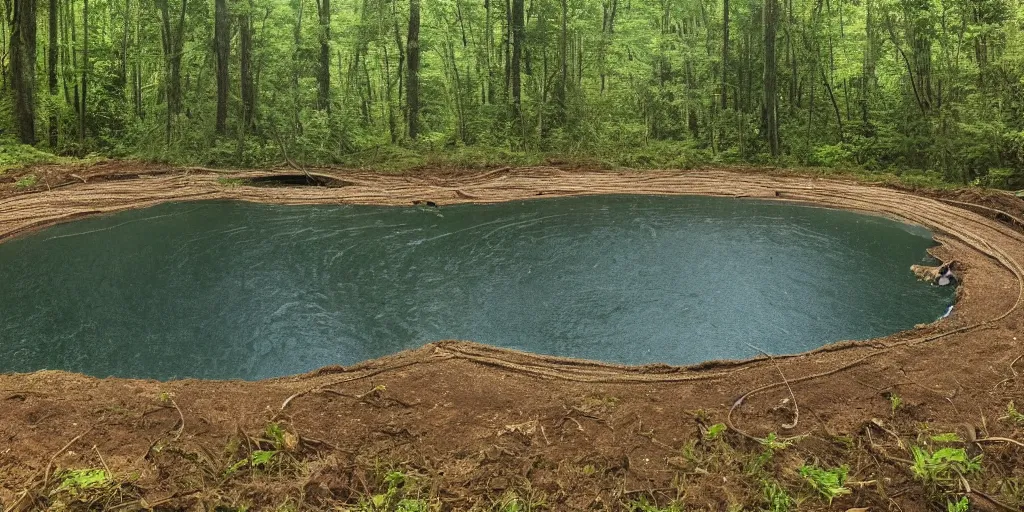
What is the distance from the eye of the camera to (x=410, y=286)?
281 inches

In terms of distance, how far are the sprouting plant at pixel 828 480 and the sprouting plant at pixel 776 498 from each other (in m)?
0.17

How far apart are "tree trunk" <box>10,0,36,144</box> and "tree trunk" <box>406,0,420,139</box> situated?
8228mm

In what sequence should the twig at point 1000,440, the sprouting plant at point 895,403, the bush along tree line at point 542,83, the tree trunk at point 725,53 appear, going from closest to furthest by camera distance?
the twig at point 1000,440 → the sprouting plant at point 895,403 → the bush along tree line at point 542,83 → the tree trunk at point 725,53

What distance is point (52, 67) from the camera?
1762cm

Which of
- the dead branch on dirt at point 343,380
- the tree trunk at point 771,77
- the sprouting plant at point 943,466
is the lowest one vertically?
the sprouting plant at point 943,466

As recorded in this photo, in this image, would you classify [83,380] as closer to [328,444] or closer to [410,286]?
[328,444]

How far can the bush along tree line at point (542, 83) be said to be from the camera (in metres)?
13.7

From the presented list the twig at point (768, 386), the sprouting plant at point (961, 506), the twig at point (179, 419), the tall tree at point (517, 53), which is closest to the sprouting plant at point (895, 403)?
the twig at point (768, 386)

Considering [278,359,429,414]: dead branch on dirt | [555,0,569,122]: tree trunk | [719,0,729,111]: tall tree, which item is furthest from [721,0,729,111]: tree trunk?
[278,359,429,414]: dead branch on dirt

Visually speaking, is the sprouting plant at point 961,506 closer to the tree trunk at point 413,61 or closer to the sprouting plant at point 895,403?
the sprouting plant at point 895,403

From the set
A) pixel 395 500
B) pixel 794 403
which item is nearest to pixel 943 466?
pixel 794 403

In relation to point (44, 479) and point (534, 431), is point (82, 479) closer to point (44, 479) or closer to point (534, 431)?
point (44, 479)

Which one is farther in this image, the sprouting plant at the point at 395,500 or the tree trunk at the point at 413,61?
the tree trunk at the point at 413,61

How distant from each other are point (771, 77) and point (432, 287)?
11.2 m
